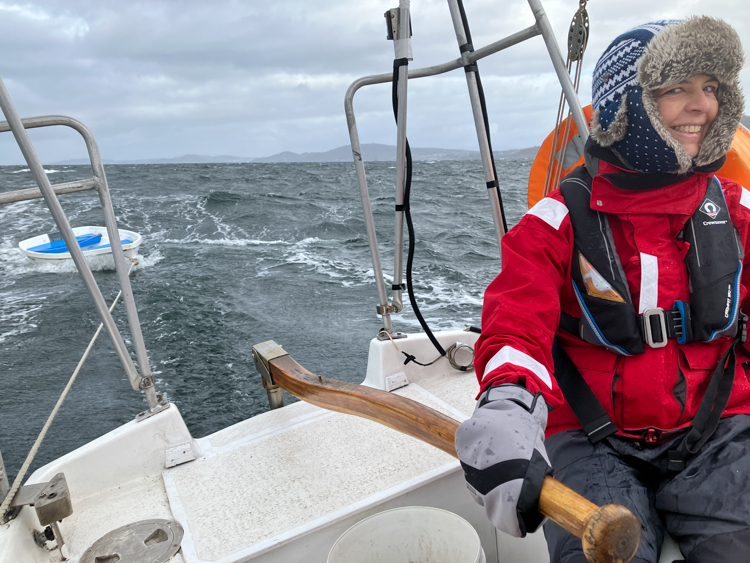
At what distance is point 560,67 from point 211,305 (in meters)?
7.39

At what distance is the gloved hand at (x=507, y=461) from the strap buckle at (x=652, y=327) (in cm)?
34

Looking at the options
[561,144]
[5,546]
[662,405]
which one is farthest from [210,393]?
[662,405]

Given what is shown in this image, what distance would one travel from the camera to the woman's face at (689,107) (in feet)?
3.93

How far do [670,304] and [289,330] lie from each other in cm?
646

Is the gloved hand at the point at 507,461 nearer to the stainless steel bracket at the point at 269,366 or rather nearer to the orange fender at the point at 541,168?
the orange fender at the point at 541,168

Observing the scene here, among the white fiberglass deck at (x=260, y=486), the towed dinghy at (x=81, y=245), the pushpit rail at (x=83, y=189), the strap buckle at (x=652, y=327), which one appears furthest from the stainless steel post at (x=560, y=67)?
the towed dinghy at (x=81, y=245)

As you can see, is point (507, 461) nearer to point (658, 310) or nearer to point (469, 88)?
point (658, 310)

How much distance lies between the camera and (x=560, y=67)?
5.82ft

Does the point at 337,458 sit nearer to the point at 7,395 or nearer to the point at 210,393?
the point at 210,393

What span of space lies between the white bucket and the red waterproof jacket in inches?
21.4

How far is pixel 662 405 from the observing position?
1210 millimetres

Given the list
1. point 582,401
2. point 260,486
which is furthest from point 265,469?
point 582,401

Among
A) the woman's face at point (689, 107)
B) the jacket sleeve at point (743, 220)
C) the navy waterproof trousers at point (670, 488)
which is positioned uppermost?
the woman's face at point (689, 107)

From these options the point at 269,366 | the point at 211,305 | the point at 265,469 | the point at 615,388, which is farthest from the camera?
the point at 211,305
